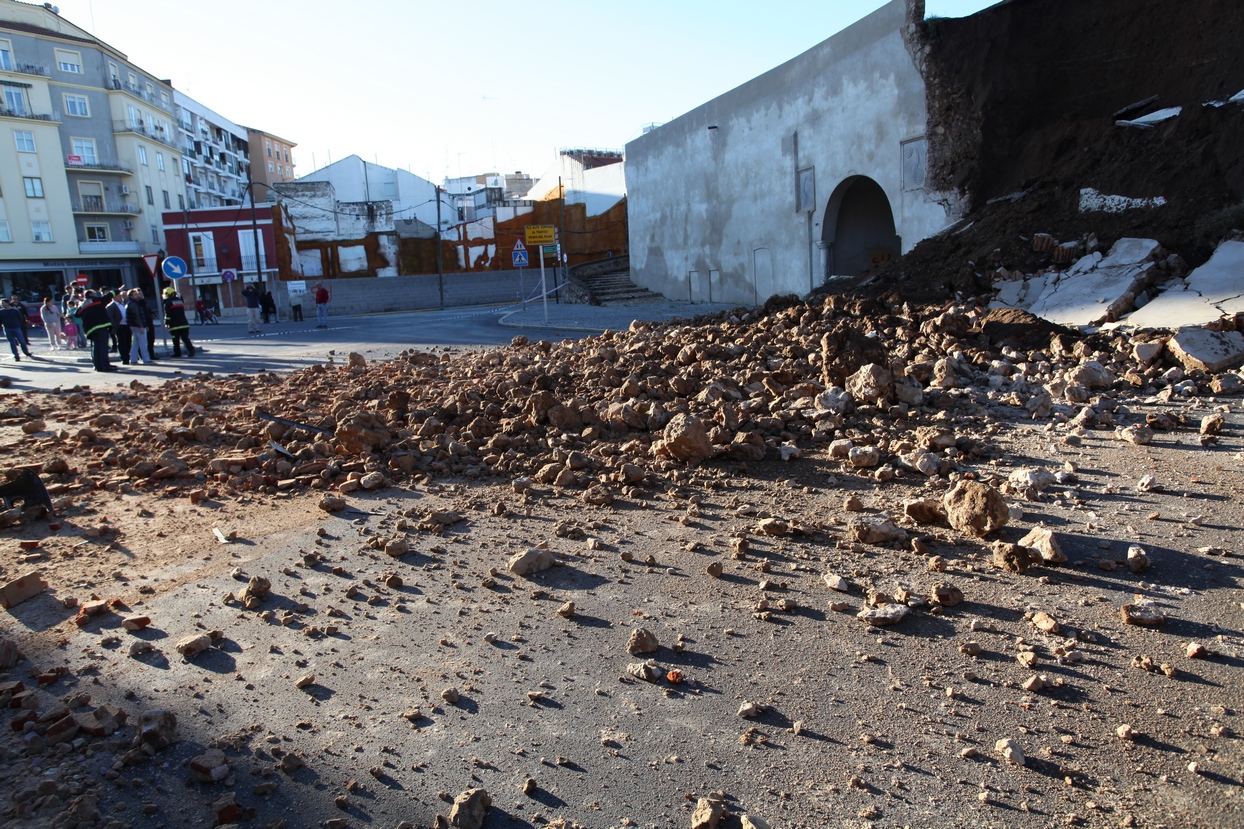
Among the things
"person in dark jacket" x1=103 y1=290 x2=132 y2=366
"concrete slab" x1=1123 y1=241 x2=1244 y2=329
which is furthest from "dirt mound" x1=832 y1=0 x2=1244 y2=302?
"person in dark jacket" x1=103 y1=290 x2=132 y2=366

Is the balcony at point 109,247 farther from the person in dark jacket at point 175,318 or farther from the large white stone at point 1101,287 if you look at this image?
the large white stone at point 1101,287

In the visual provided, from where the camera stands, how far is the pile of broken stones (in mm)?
4035

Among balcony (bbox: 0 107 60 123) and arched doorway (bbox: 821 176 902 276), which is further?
balcony (bbox: 0 107 60 123)

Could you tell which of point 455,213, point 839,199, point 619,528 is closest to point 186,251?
point 455,213

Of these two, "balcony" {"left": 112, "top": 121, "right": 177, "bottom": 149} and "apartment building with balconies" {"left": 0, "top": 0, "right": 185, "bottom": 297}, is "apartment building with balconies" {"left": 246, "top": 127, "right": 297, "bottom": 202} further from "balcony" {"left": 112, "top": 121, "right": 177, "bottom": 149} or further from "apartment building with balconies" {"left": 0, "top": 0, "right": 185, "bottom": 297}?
"apartment building with balconies" {"left": 0, "top": 0, "right": 185, "bottom": 297}

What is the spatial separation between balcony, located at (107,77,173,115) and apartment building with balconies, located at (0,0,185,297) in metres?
0.11

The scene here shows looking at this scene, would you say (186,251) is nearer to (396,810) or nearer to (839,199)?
(839,199)

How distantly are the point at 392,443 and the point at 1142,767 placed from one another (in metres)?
5.92

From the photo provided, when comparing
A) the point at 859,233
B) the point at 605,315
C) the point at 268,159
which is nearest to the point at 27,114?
the point at 268,159

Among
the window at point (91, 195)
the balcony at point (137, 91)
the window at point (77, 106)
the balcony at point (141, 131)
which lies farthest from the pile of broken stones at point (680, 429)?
the balcony at point (137, 91)

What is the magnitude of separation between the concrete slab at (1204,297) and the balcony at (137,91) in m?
64.1

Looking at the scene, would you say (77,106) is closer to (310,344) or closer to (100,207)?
(100,207)

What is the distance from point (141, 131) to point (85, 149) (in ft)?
14.3

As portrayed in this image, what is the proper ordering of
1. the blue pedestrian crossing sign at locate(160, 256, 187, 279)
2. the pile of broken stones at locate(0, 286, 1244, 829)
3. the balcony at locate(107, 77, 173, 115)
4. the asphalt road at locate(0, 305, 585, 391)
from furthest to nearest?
the balcony at locate(107, 77, 173, 115)
the blue pedestrian crossing sign at locate(160, 256, 187, 279)
the asphalt road at locate(0, 305, 585, 391)
the pile of broken stones at locate(0, 286, 1244, 829)
